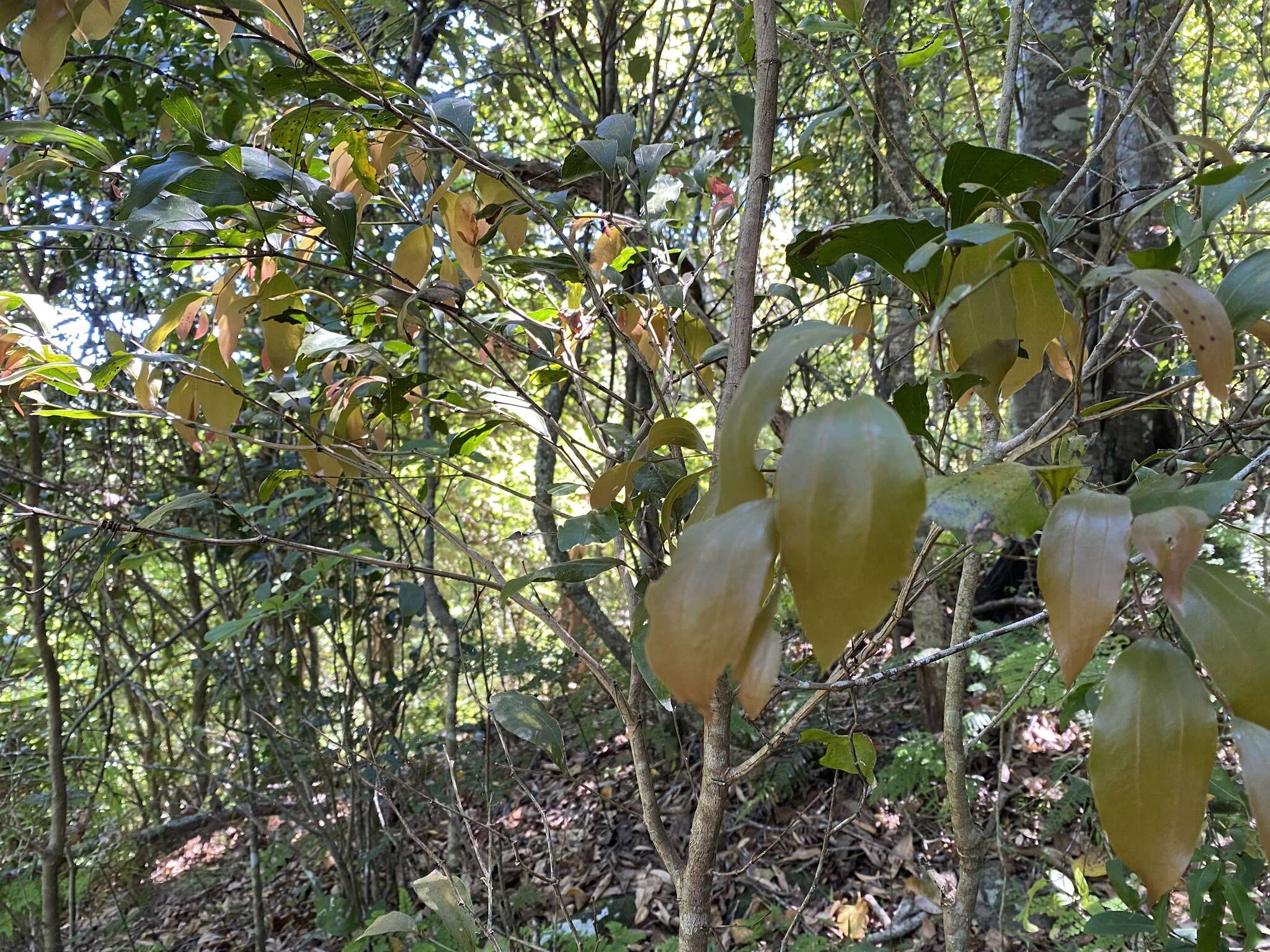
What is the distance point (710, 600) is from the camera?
0.80 feet

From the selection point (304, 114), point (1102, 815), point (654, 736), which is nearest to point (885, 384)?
point (654, 736)

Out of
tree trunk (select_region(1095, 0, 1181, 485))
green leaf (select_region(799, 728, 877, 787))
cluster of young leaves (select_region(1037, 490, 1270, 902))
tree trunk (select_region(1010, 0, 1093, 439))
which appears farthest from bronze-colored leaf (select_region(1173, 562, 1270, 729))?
tree trunk (select_region(1095, 0, 1181, 485))

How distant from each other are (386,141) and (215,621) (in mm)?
2613

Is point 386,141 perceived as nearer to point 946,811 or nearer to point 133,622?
point 946,811

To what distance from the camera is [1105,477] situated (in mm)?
2438

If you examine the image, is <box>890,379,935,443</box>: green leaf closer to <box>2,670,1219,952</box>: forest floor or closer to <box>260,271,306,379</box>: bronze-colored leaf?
<box>260,271,306,379</box>: bronze-colored leaf

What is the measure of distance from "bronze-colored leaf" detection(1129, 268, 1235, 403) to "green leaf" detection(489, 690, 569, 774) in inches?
26.7

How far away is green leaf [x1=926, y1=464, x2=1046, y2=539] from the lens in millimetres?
285

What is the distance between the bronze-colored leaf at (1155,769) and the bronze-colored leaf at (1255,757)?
0.01m

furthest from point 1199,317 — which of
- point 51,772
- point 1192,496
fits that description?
point 51,772

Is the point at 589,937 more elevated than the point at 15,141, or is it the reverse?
the point at 15,141

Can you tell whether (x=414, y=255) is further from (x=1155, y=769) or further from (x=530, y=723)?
(x=1155, y=769)

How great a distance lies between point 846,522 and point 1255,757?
0.19 m

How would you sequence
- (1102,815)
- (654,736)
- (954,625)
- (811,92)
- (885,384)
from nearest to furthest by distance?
(1102,815)
(954,625)
(885,384)
(654,736)
(811,92)
